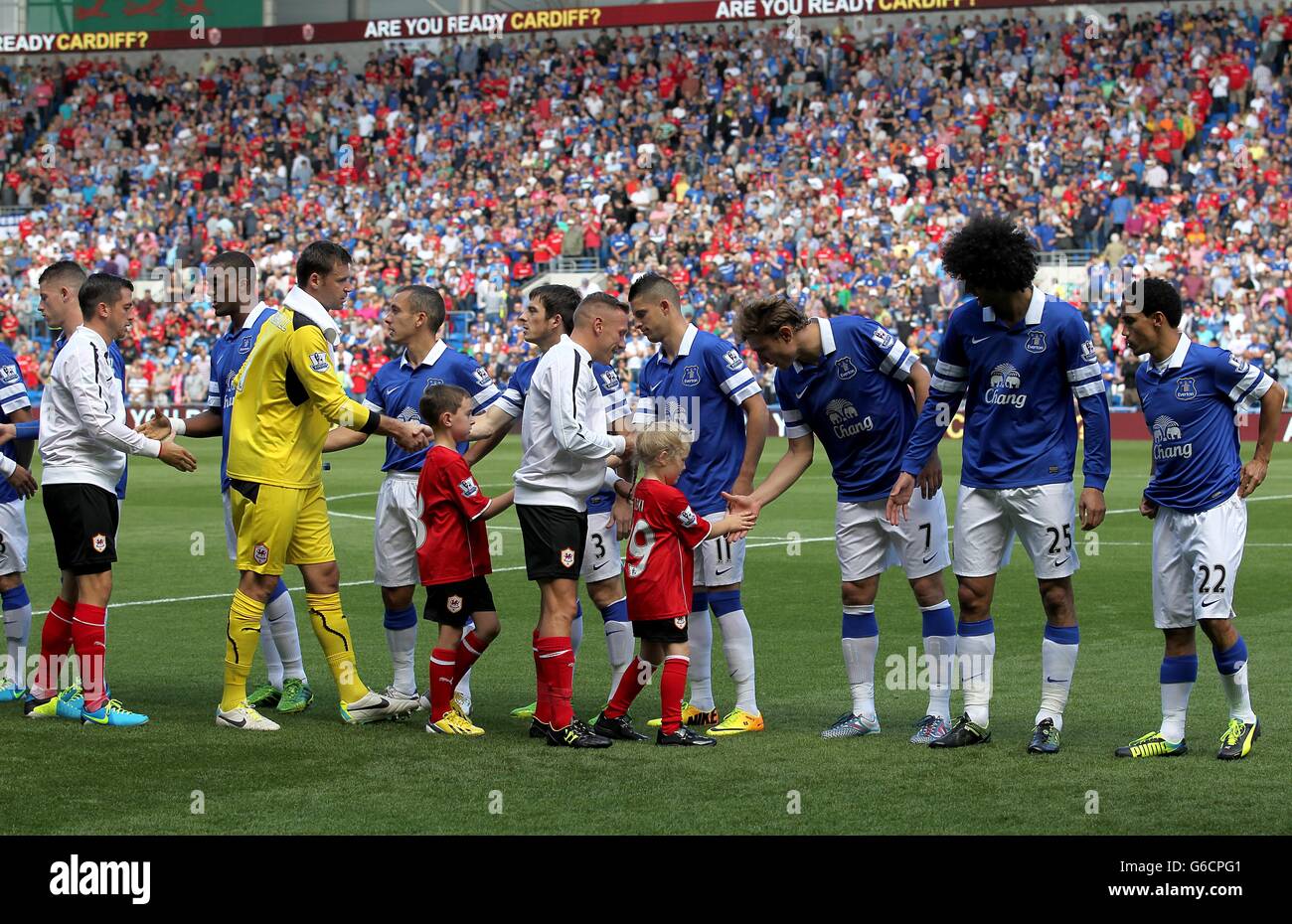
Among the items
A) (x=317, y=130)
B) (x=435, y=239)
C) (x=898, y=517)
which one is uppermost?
(x=317, y=130)

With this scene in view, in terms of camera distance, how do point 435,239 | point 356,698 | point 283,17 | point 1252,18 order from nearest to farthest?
1. point 356,698
2. point 1252,18
3. point 435,239
4. point 283,17

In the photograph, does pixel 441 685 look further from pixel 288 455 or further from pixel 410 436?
pixel 288 455

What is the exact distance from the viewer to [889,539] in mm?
7473

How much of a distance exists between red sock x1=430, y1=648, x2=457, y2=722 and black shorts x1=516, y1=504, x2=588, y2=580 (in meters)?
0.66

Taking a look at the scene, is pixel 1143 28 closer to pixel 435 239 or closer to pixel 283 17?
pixel 435 239

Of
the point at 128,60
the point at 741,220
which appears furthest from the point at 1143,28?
the point at 128,60

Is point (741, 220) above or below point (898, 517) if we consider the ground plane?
above

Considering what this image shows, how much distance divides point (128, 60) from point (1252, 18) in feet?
107

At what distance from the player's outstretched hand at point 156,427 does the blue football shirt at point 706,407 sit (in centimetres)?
234

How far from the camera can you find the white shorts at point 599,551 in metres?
7.83

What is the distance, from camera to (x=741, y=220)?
37.2m

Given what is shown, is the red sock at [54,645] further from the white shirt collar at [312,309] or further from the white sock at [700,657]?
the white sock at [700,657]

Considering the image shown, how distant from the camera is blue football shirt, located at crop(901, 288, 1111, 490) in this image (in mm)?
6848

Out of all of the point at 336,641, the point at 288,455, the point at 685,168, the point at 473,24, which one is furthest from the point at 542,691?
the point at 473,24
